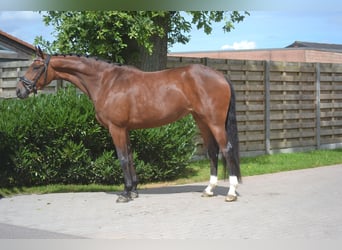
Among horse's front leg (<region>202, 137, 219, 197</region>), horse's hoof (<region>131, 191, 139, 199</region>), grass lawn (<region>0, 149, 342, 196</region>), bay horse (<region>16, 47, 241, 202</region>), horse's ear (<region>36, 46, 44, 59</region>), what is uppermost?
horse's ear (<region>36, 46, 44, 59</region>)

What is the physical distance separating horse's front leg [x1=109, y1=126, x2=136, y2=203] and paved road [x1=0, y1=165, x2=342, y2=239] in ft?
0.63

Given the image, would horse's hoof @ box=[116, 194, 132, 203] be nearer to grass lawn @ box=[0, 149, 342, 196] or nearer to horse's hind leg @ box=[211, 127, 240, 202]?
grass lawn @ box=[0, 149, 342, 196]

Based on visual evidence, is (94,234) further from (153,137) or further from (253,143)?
(253,143)

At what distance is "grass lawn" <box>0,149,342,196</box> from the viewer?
10.4 meters

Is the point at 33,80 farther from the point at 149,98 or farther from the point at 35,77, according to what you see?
the point at 149,98

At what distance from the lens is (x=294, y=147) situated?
16016 millimetres

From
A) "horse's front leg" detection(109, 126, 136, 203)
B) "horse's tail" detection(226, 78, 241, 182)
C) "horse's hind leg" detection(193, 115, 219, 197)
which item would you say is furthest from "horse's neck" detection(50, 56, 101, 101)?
"horse's tail" detection(226, 78, 241, 182)

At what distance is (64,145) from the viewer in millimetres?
10320

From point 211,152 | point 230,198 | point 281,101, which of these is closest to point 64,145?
point 211,152

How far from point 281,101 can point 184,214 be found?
8.38 m

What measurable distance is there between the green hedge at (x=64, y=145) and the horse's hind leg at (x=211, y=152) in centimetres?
165

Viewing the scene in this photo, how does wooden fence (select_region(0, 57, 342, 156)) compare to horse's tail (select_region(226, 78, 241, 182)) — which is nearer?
horse's tail (select_region(226, 78, 241, 182))

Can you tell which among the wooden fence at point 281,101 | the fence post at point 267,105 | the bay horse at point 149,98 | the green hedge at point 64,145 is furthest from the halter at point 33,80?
the fence post at point 267,105

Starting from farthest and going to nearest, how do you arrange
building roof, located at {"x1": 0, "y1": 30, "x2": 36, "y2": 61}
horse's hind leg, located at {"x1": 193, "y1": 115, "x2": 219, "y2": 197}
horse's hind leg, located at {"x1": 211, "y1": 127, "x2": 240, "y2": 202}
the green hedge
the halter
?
1. building roof, located at {"x1": 0, "y1": 30, "x2": 36, "y2": 61}
2. the green hedge
3. horse's hind leg, located at {"x1": 193, "y1": 115, "x2": 219, "y2": 197}
4. the halter
5. horse's hind leg, located at {"x1": 211, "y1": 127, "x2": 240, "y2": 202}
